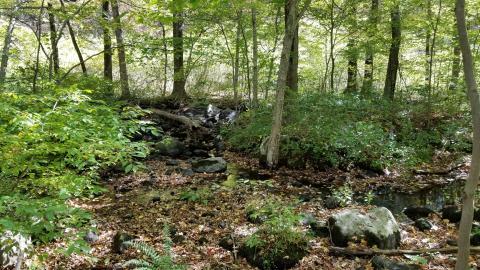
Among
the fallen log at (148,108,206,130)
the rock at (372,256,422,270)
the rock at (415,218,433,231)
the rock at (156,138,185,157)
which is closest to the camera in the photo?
the rock at (372,256,422,270)

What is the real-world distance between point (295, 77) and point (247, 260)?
27.9ft

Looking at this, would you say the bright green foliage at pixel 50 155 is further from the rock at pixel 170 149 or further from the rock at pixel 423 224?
the rock at pixel 170 149

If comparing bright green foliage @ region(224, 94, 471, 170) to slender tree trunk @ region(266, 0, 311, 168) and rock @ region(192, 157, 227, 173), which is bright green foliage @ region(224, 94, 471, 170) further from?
rock @ region(192, 157, 227, 173)

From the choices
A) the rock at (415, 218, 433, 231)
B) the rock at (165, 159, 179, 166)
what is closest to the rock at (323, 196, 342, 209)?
the rock at (415, 218, 433, 231)

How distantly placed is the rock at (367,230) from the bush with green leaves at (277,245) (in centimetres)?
48

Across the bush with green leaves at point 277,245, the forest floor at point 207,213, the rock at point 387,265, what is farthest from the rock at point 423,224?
the bush with green leaves at point 277,245

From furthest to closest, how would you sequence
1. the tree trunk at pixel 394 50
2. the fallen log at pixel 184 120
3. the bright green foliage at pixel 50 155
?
the fallen log at pixel 184 120
the tree trunk at pixel 394 50
the bright green foliage at pixel 50 155

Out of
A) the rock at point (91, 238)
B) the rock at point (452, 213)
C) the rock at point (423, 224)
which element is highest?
the rock at point (452, 213)

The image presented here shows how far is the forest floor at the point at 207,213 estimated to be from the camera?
4637 mm

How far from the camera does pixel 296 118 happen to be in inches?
403

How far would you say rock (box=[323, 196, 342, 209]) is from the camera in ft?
21.9

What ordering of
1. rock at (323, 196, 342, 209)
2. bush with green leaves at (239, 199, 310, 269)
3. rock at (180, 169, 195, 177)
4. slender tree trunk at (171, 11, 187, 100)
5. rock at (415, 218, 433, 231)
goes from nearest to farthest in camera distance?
bush with green leaves at (239, 199, 310, 269) < rock at (415, 218, 433, 231) < rock at (323, 196, 342, 209) < rock at (180, 169, 195, 177) < slender tree trunk at (171, 11, 187, 100)

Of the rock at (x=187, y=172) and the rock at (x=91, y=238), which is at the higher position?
the rock at (x=187, y=172)

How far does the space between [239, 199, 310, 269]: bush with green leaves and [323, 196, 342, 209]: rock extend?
1.96m
